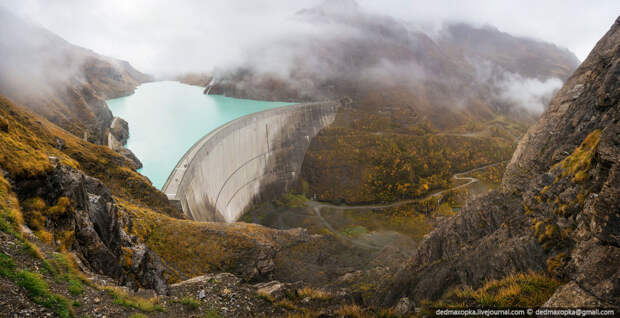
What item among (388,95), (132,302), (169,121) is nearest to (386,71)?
(388,95)

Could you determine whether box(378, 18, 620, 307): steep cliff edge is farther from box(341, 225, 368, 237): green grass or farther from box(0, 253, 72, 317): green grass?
box(341, 225, 368, 237): green grass

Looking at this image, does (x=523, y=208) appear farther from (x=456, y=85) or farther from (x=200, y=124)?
(x=456, y=85)

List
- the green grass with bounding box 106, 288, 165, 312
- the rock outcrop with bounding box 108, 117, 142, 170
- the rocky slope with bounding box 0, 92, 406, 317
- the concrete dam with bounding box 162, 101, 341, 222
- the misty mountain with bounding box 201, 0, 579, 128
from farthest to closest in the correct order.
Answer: the misty mountain with bounding box 201, 0, 579, 128
the rock outcrop with bounding box 108, 117, 142, 170
the concrete dam with bounding box 162, 101, 341, 222
the green grass with bounding box 106, 288, 165, 312
the rocky slope with bounding box 0, 92, 406, 317

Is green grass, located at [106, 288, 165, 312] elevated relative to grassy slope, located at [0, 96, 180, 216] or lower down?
lower down

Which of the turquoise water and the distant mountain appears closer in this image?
the distant mountain

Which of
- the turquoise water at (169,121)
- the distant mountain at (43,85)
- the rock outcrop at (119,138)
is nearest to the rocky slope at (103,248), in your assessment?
the turquoise water at (169,121)

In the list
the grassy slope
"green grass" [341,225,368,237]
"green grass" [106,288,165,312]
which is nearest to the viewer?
"green grass" [106,288,165,312]

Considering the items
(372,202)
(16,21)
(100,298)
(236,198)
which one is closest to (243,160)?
(236,198)

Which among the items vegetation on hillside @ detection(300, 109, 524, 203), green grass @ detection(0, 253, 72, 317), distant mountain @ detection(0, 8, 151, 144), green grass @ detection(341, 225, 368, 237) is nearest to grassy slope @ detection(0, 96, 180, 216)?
green grass @ detection(0, 253, 72, 317)
